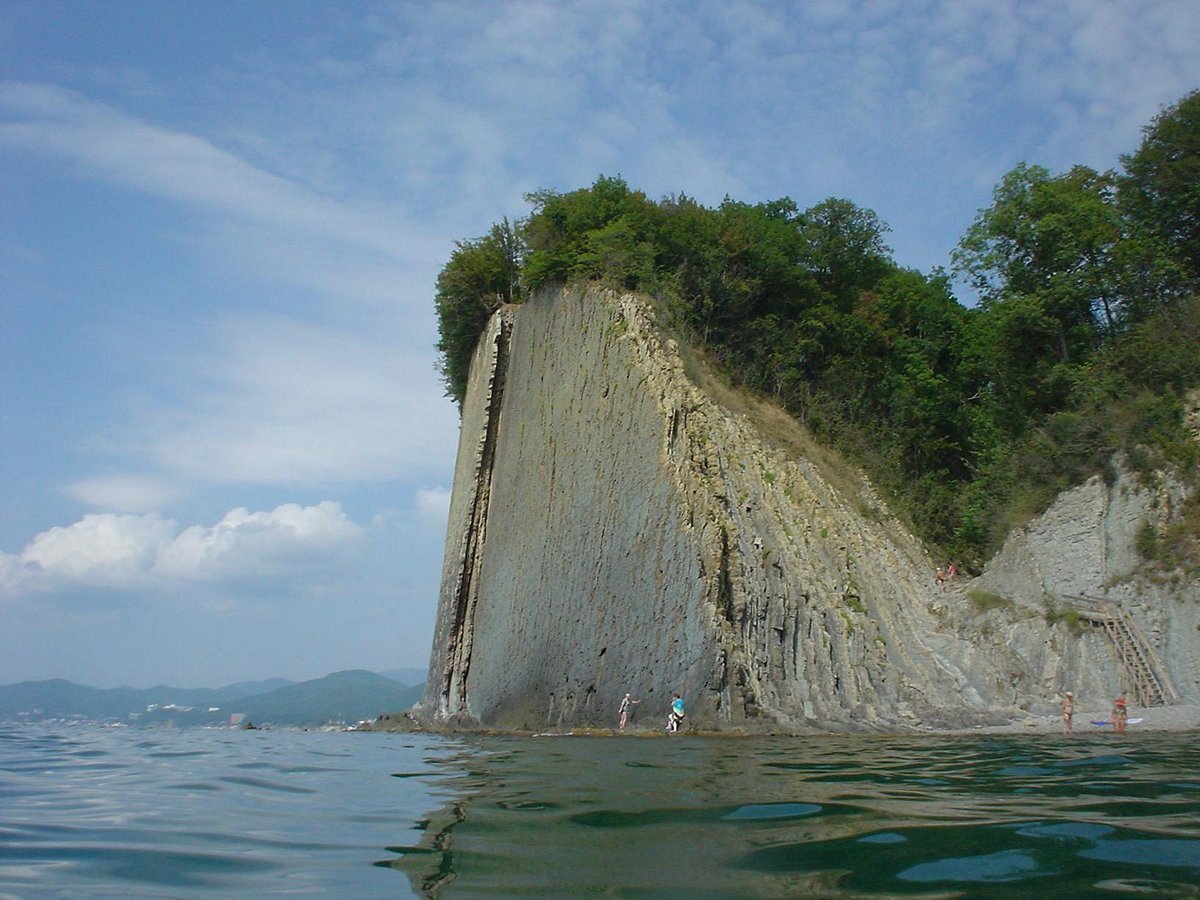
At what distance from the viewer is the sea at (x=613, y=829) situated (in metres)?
4.59

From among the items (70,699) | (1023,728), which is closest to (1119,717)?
(1023,728)

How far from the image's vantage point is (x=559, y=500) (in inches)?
1104

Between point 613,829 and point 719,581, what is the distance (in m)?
16.0

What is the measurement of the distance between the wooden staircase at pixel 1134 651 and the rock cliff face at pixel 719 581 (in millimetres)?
286

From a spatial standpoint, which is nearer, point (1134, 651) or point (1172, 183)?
point (1134, 651)

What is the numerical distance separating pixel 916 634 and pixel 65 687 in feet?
592

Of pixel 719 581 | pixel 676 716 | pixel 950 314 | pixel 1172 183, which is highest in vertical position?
pixel 1172 183

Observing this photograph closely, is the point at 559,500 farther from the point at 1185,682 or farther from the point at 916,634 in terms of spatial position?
the point at 1185,682

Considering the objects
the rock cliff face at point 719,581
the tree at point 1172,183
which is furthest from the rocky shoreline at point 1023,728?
the tree at point 1172,183

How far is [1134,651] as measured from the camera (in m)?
22.6

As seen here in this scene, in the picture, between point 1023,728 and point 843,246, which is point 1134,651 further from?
point 843,246

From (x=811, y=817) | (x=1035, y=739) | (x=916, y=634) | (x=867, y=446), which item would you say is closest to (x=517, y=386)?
(x=867, y=446)

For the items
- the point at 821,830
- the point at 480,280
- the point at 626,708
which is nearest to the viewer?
the point at 821,830

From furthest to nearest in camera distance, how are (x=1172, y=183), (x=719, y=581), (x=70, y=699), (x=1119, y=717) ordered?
(x=70, y=699) < (x=1172, y=183) < (x=719, y=581) < (x=1119, y=717)
